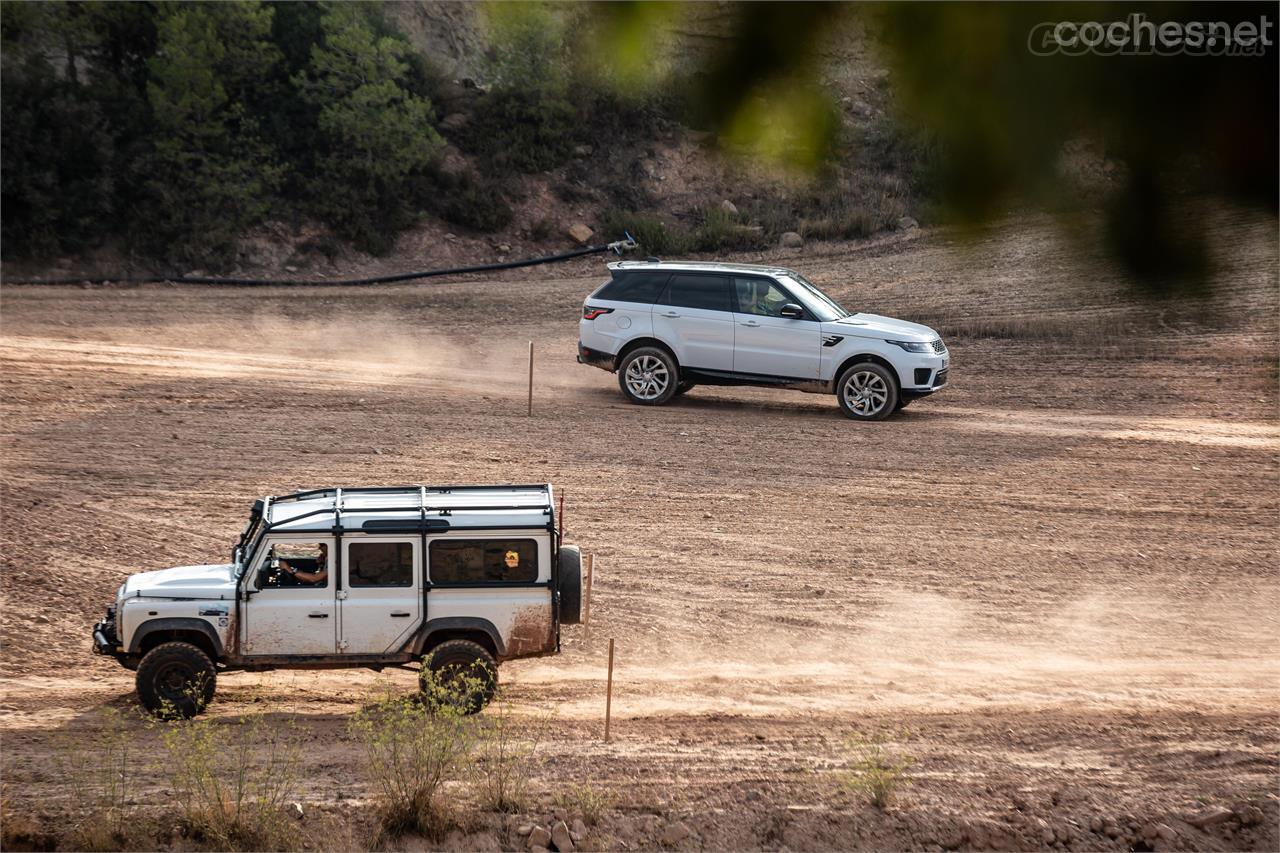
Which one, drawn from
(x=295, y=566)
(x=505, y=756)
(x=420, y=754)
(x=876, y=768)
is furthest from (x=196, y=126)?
(x=876, y=768)

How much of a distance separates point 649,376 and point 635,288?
4.21ft

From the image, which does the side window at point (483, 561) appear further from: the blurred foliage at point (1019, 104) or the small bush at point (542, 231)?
the small bush at point (542, 231)

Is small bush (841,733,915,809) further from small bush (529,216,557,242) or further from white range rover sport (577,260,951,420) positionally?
small bush (529,216,557,242)

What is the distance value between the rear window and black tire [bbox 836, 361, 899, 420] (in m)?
2.82

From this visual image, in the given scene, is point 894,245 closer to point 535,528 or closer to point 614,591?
point 614,591

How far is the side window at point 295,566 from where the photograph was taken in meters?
8.90

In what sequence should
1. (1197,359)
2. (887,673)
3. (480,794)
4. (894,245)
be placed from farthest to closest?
(894,245) < (1197,359) < (887,673) < (480,794)

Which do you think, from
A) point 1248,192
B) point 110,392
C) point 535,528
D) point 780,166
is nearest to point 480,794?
point 535,528

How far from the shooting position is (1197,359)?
20.9 meters

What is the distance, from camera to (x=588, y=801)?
7695 mm

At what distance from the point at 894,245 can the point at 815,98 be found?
83.9 ft

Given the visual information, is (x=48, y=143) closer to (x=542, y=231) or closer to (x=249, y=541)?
(x=542, y=231)

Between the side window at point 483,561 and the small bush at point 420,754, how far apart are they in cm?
72

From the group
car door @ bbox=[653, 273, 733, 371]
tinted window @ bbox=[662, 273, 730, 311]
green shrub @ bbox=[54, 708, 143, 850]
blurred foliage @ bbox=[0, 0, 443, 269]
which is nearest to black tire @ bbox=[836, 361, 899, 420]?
car door @ bbox=[653, 273, 733, 371]
